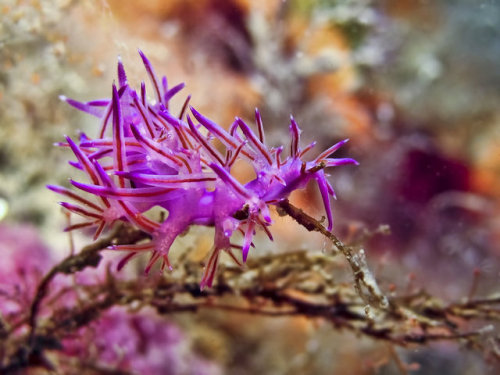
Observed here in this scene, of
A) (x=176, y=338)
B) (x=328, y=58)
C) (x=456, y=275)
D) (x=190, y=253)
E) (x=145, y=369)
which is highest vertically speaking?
(x=328, y=58)

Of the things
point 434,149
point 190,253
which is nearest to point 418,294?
point 190,253

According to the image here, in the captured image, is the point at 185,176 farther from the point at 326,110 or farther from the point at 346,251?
the point at 326,110

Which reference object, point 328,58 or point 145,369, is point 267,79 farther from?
point 145,369

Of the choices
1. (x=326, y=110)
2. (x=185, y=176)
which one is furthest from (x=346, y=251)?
(x=326, y=110)

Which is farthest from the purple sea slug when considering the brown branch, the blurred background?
the blurred background

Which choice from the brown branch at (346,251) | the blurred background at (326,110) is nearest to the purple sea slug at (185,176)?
the brown branch at (346,251)

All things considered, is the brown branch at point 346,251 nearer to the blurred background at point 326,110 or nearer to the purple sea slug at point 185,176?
the purple sea slug at point 185,176
